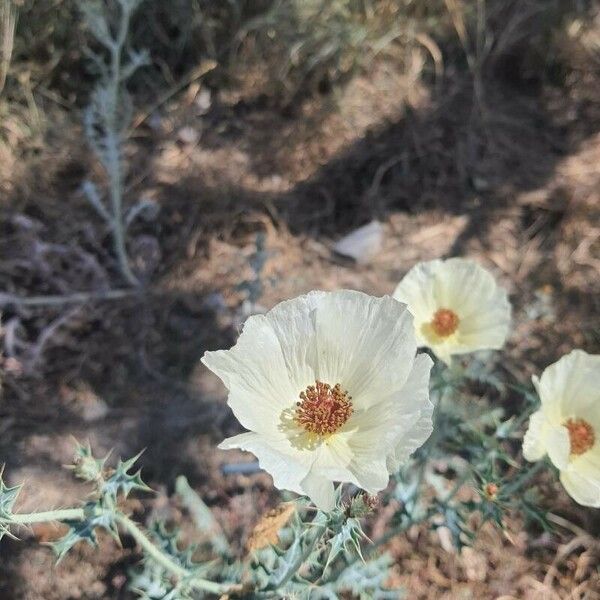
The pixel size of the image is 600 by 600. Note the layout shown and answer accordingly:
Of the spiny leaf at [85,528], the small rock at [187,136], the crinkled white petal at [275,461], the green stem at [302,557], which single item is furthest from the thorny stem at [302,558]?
the small rock at [187,136]

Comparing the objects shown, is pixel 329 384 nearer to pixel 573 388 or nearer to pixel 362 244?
pixel 573 388

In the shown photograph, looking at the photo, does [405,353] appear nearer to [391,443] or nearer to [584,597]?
[391,443]

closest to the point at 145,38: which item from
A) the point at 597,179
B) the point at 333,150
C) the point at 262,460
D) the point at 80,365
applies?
the point at 333,150

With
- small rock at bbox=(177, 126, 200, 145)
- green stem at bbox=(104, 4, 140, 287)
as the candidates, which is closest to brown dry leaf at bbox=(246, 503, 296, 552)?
green stem at bbox=(104, 4, 140, 287)

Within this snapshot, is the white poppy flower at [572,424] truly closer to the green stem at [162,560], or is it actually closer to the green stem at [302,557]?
the green stem at [302,557]

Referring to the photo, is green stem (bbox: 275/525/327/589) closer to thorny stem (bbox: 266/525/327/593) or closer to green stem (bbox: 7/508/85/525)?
thorny stem (bbox: 266/525/327/593)

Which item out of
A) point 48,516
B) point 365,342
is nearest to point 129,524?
point 48,516
